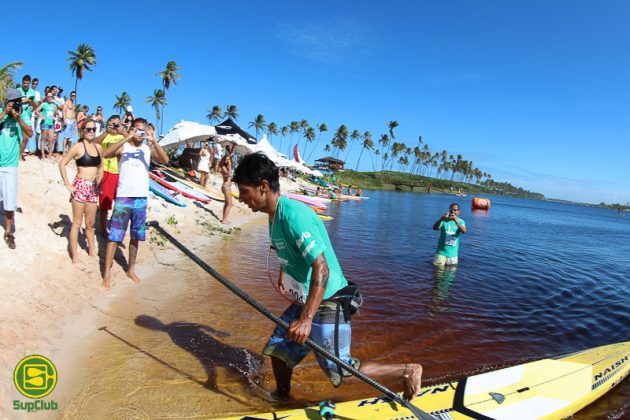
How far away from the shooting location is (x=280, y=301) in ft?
25.6

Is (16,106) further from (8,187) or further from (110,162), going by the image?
(110,162)

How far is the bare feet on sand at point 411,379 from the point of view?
3.47m

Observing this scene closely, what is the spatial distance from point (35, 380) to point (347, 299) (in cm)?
349

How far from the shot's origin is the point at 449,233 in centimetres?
1101

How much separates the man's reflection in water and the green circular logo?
6838mm

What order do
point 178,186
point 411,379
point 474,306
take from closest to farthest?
point 411,379 → point 474,306 → point 178,186

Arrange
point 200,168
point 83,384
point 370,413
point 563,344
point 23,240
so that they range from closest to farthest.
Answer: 1. point 370,413
2. point 83,384
3. point 23,240
4. point 563,344
5. point 200,168

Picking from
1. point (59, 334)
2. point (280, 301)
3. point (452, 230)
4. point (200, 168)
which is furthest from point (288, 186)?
point (59, 334)

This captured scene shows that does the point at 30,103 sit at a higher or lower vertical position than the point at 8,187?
higher

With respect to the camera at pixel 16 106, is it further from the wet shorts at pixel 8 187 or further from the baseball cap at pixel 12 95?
the wet shorts at pixel 8 187

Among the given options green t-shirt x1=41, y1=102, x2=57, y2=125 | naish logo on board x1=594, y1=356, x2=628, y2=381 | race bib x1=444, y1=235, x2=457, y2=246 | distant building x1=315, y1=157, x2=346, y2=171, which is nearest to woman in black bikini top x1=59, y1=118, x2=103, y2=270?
green t-shirt x1=41, y1=102, x2=57, y2=125

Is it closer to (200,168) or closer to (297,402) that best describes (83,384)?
(297,402)

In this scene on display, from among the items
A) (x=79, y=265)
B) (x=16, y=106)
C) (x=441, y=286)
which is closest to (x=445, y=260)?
(x=441, y=286)

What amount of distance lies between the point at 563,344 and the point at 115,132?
9501 millimetres
